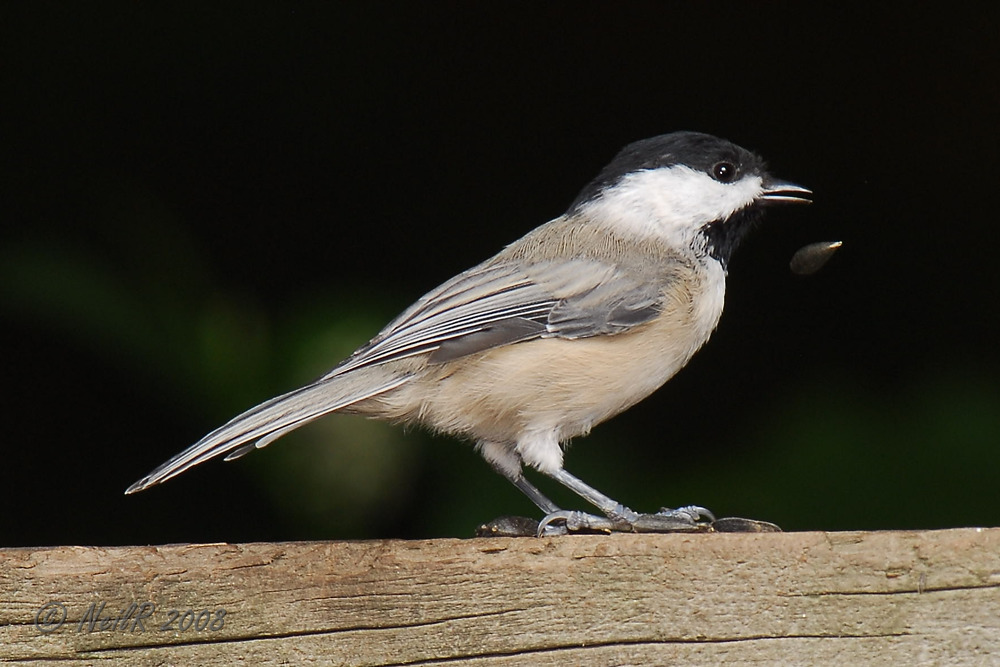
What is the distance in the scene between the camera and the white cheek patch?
113 inches

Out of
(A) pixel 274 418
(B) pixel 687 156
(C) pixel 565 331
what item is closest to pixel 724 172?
(B) pixel 687 156

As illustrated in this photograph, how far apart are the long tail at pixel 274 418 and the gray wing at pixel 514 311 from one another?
5 cm

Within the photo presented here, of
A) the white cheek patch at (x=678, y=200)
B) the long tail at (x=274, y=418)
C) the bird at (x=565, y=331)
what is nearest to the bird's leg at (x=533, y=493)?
the bird at (x=565, y=331)

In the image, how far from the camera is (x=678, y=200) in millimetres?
2893

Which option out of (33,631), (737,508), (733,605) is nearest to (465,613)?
(733,605)

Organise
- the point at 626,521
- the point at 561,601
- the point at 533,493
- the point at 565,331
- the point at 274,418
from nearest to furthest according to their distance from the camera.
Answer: the point at 561,601 → the point at 626,521 → the point at 274,418 → the point at 565,331 → the point at 533,493

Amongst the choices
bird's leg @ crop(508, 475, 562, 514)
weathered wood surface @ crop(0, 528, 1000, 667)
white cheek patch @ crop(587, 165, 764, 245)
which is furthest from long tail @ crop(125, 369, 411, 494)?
white cheek patch @ crop(587, 165, 764, 245)

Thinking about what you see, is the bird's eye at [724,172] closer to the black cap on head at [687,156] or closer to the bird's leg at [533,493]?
the black cap on head at [687,156]

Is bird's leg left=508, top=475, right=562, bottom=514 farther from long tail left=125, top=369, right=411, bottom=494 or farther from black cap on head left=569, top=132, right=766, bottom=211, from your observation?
black cap on head left=569, top=132, right=766, bottom=211

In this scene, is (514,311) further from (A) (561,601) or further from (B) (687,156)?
(A) (561,601)

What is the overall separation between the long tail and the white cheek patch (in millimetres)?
817

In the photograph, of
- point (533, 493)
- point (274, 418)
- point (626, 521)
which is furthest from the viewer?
point (533, 493)

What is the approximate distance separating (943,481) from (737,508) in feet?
1.87

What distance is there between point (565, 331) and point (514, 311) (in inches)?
5.2
